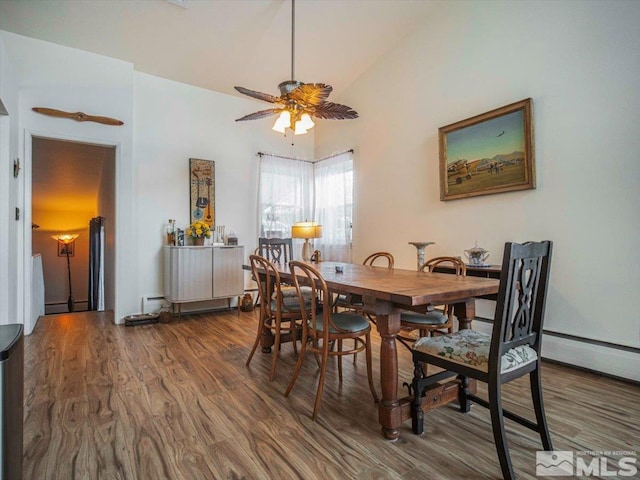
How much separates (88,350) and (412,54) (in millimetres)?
4799

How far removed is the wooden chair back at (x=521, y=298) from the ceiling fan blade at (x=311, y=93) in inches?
75.0

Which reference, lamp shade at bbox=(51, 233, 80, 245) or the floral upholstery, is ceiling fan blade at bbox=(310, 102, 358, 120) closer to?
the floral upholstery

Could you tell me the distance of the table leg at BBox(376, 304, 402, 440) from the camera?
1.71 m

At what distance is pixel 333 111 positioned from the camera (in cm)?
297

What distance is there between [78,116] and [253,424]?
3986 millimetres

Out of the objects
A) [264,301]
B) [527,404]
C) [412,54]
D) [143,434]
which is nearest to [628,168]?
[527,404]

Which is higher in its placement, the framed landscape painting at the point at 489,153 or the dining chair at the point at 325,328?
the framed landscape painting at the point at 489,153

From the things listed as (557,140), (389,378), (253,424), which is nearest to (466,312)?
(389,378)

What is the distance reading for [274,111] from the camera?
297cm

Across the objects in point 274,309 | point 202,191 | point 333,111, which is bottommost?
point 274,309

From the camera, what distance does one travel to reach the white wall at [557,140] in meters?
2.46

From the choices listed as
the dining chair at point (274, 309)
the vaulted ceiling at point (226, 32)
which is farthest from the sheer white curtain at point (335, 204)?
the dining chair at point (274, 309)

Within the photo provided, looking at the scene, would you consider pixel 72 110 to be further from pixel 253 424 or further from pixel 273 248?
pixel 253 424

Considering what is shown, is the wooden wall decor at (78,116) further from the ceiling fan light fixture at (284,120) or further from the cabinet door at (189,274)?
the ceiling fan light fixture at (284,120)
